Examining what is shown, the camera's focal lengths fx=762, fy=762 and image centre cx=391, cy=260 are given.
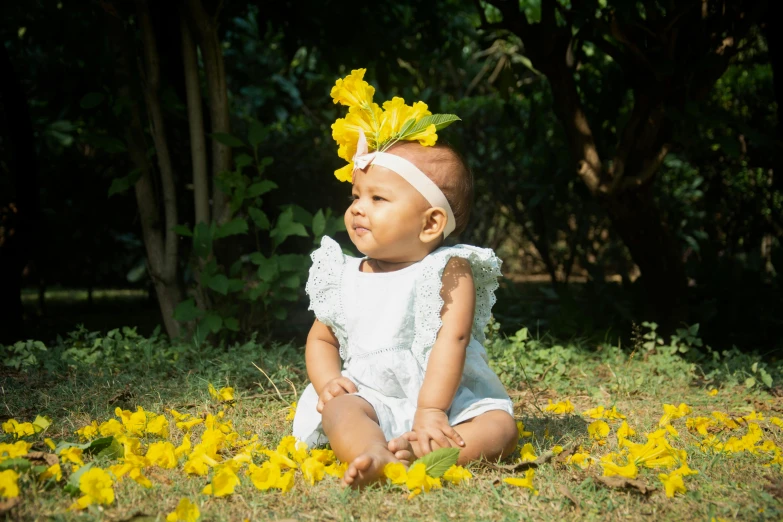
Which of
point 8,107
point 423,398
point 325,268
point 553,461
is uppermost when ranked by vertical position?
point 8,107

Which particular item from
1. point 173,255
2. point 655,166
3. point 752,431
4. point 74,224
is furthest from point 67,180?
point 752,431

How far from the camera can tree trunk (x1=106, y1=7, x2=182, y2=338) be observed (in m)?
3.87

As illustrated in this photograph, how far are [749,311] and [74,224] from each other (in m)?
4.76

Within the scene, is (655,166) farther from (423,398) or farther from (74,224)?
(74,224)

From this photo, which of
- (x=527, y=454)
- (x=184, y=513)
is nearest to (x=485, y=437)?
(x=527, y=454)

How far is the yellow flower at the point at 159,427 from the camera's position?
2.29 meters

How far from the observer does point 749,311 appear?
4395mm

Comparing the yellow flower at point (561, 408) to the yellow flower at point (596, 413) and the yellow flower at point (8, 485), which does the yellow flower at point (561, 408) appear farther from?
the yellow flower at point (8, 485)

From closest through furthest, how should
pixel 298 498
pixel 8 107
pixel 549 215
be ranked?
pixel 298 498, pixel 8 107, pixel 549 215

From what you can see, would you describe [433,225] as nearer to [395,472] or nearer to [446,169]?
[446,169]

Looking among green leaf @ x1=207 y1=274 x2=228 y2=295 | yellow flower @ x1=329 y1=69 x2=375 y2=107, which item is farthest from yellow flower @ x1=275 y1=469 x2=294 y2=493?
green leaf @ x1=207 y1=274 x2=228 y2=295

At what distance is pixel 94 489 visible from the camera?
5.53 feet

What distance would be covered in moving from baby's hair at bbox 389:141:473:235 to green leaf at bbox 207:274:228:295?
1.55 meters

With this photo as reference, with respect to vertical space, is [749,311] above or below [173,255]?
below
